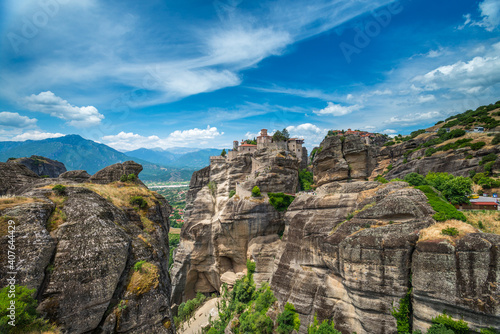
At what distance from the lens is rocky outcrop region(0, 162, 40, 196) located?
17.0 meters

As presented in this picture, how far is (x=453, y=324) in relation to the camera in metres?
14.4

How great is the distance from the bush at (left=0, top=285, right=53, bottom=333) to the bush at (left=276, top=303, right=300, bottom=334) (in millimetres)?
20003

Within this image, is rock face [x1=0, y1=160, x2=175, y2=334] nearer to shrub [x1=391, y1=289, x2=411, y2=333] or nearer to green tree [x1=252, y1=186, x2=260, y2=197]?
shrub [x1=391, y1=289, x2=411, y2=333]

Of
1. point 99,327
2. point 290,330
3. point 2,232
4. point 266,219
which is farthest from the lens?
point 266,219

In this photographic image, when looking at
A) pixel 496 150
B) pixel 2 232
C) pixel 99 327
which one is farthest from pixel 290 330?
pixel 496 150

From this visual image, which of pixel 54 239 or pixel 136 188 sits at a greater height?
pixel 136 188

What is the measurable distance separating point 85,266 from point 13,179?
40.5ft

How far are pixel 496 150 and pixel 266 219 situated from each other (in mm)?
34756

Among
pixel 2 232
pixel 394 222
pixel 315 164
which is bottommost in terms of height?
pixel 394 222

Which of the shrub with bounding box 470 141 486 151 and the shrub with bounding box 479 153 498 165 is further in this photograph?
the shrub with bounding box 470 141 486 151

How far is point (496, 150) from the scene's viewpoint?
30656mm

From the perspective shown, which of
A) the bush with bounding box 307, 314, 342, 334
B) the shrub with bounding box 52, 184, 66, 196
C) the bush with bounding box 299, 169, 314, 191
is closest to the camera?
the shrub with bounding box 52, 184, 66, 196

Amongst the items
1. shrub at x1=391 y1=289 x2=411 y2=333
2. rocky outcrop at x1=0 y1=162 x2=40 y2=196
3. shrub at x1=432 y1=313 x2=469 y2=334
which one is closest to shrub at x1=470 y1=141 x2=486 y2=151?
shrub at x1=391 y1=289 x2=411 y2=333

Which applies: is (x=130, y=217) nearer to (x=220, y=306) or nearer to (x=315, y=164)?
(x=220, y=306)
